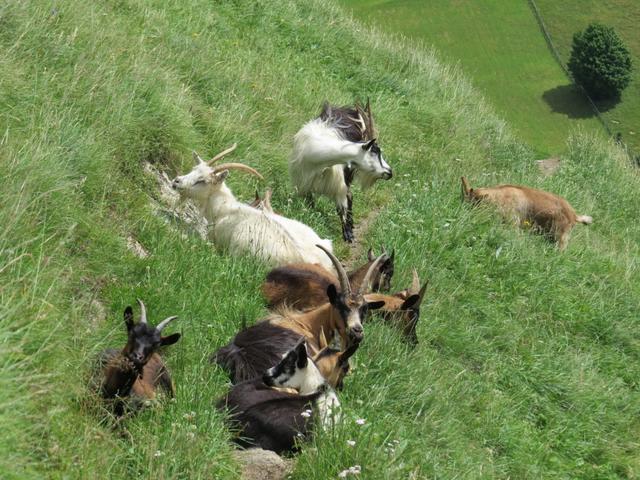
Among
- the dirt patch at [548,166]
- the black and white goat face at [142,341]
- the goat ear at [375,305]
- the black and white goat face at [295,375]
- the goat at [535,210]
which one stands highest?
the black and white goat face at [142,341]

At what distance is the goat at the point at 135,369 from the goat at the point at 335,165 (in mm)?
5023

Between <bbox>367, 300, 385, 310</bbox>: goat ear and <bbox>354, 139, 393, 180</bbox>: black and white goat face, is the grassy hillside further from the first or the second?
<bbox>354, 139, 393, 180</bbox>: black and white goat face

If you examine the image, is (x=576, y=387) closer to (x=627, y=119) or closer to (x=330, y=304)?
(x=330, y=304)

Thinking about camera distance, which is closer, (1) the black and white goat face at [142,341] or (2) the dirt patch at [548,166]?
(1) the black and white goat face at [142,341]

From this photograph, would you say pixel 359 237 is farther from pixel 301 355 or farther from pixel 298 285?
pixel 301 355

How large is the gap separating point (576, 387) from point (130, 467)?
17.6 feet

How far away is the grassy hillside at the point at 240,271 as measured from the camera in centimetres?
493

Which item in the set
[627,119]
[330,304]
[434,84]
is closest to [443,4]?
[627,119]

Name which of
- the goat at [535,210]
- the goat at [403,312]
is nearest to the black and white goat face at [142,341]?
the goat at [403,312]

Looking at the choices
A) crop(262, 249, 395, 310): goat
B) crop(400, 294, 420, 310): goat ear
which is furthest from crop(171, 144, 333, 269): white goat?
crop(400, 294, 420, 310): goat ear

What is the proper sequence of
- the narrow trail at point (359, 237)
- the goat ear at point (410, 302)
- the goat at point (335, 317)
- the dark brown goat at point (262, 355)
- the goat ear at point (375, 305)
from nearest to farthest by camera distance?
the dark brown goat at point (262, 355), the goat at point (335, 317), the goat ear at point (375, 305), the goat ear at point (410, 302), the narrow trail at point (359, 237)

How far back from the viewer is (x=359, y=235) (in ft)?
35.6

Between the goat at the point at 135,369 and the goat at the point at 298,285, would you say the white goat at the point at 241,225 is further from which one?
the goat at the point at 135,369

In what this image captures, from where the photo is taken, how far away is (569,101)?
184 ft
